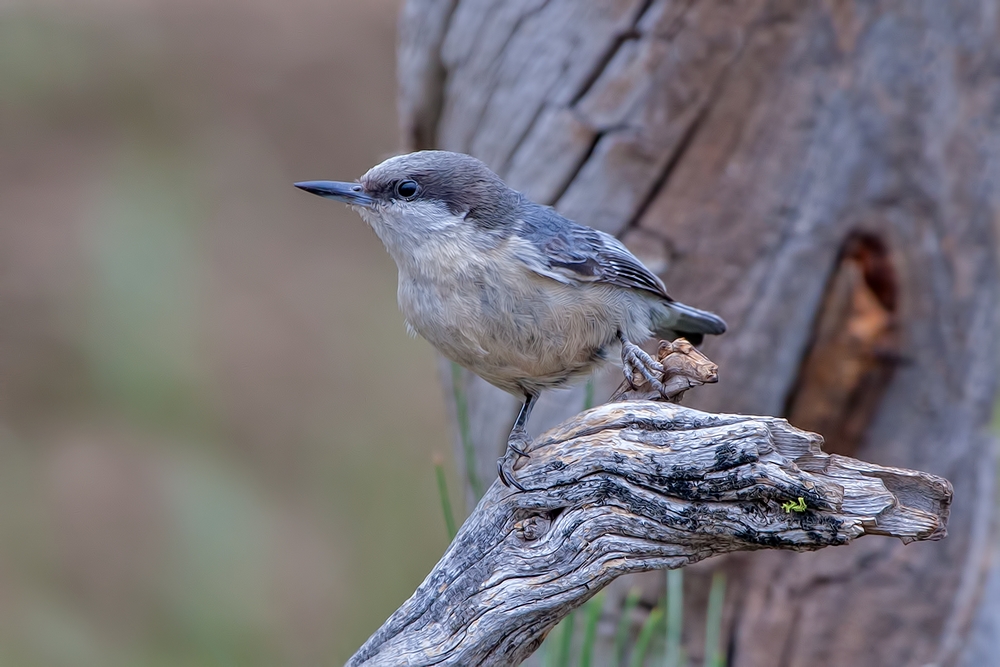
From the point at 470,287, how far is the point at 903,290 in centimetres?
199

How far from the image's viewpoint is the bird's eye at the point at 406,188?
270 cm

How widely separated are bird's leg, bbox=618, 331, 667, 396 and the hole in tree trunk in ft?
3.94

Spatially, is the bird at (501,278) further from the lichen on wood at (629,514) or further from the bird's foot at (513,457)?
the lichen on wood at (629,514)

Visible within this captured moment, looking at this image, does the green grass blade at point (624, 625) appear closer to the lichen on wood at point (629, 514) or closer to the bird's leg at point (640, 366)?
the lichen on wood at point (629, 514)

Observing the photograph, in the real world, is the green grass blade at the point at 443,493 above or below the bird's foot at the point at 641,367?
below

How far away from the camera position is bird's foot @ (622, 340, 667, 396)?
2445mm

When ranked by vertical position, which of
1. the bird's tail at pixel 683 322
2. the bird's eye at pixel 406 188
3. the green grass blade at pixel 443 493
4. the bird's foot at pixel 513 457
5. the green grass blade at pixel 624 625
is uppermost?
the bird's eye at pixel 406 188

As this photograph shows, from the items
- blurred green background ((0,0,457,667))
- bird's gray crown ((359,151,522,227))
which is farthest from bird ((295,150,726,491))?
blurred green background ((0,0,457,667))

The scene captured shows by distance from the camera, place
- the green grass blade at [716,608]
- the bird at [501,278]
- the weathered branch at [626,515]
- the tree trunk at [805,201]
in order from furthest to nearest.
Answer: the tree trunk at [805,201]
the green grass blade at [716,608]
the bird at [501,278]
the weathered branch at [626,515]

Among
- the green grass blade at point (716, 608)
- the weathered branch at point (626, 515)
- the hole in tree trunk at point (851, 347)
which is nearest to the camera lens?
the weathered branch at point (626, 515)

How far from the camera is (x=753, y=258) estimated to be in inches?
138

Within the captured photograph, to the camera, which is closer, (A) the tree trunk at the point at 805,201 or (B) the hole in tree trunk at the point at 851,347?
(A) the tree trunk at the point at 805,201

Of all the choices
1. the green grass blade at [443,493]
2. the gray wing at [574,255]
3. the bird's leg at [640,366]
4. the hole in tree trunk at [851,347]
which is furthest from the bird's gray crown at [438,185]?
the hole in tree trunk at [851,347]

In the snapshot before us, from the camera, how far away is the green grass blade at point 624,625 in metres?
2.71
